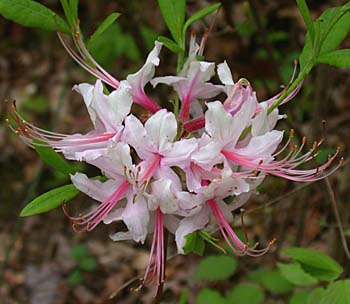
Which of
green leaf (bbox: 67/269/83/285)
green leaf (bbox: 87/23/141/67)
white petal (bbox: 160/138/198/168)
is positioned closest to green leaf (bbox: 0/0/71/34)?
white petal (bbox: 160/138/198/168)

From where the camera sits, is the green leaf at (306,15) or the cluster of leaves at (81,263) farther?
the cluster of leaves at (81,263)

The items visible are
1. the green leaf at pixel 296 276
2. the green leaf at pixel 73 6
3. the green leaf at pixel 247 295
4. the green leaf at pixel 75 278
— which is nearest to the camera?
the green leaf at pixel 73 6

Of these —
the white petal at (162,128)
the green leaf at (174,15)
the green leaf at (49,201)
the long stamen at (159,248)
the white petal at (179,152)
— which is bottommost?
the long stamen at (159,248)

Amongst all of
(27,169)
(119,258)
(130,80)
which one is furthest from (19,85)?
(130,80)

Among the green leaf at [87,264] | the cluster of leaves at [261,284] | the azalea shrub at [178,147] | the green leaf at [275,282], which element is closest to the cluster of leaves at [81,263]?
the green leaf at [87,264]

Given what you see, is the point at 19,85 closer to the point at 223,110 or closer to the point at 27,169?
the point at 27,169

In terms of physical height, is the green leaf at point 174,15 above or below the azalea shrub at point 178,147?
above

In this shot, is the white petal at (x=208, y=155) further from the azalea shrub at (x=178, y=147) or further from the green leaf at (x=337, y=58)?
the green leaf at (x=337, y=58)
